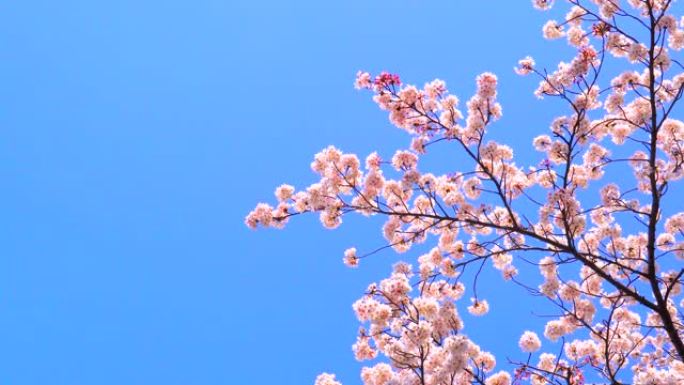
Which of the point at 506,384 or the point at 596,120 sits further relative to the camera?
the point at 596,120

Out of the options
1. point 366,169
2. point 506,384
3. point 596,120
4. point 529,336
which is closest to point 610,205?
point 596,120

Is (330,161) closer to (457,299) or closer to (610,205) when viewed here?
(457,299)

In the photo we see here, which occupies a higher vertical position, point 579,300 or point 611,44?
point 611,44

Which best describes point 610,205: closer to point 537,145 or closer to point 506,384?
point 537,145

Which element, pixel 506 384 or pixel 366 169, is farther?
pixel 366 169

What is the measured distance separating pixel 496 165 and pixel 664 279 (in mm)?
3187

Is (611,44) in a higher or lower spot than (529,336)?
higher

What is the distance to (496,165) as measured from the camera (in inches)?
412

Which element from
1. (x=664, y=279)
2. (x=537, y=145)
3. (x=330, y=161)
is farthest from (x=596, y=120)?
(x=330, y=161)

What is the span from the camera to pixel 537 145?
993 centimetres

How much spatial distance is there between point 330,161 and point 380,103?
4.38ft

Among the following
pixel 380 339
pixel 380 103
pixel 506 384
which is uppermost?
pixel 380 103

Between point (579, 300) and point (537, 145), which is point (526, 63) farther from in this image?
point (579, 300)

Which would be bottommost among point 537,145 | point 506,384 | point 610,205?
point 506,384
